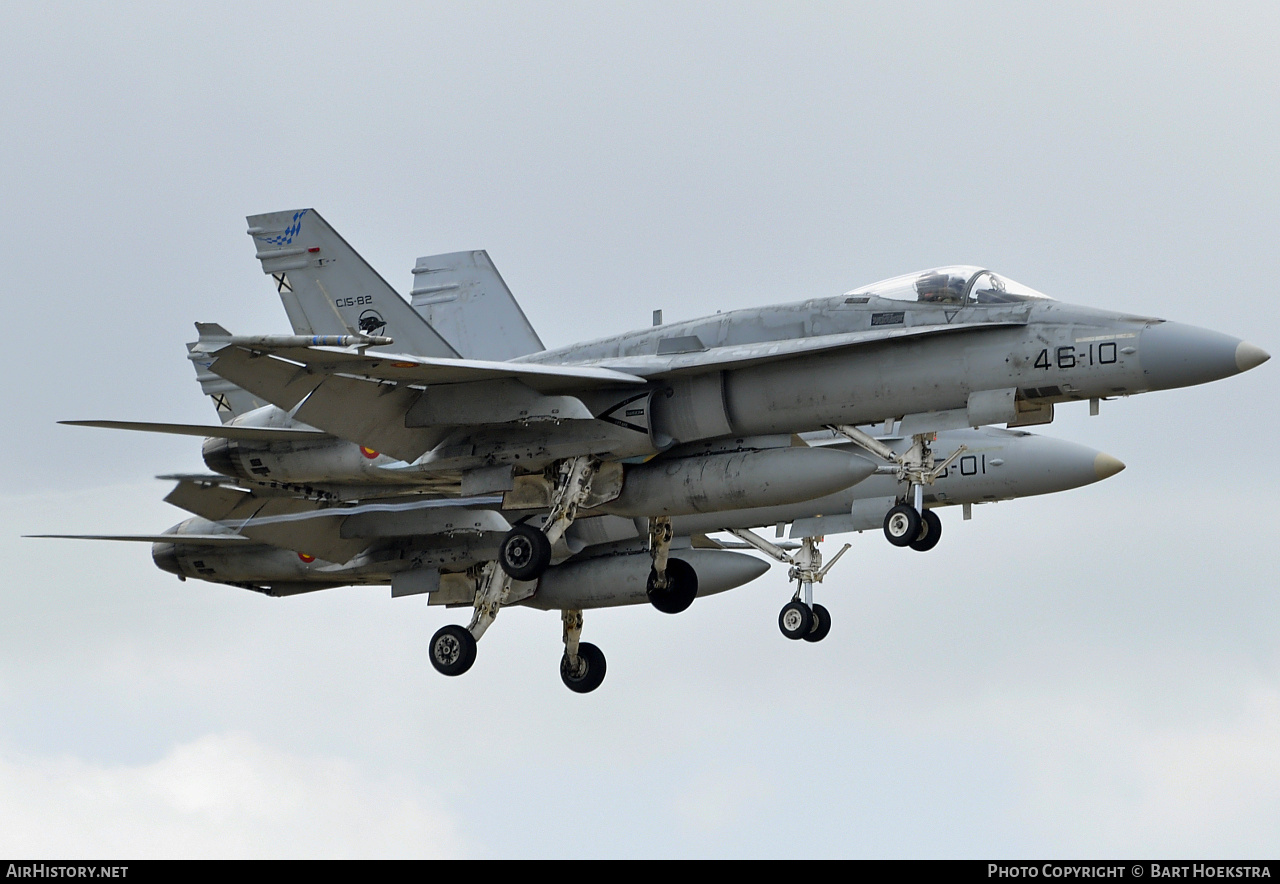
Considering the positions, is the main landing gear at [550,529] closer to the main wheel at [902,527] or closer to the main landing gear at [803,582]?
the main wheel at [902,527]

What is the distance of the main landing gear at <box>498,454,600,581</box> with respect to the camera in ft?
64.3

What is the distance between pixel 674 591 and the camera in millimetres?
21766

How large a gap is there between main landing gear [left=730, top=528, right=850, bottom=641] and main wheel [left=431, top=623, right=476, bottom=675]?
5.84 meters

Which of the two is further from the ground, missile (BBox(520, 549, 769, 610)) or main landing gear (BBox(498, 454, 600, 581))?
missile (BBox(520, 549, 769, 610))

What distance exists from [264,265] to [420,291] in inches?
267

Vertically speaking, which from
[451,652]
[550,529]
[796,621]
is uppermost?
[796,621]

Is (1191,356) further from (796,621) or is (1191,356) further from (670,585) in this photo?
(796,621)

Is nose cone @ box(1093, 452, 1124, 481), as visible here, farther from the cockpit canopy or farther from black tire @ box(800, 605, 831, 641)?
the cockpit canopy

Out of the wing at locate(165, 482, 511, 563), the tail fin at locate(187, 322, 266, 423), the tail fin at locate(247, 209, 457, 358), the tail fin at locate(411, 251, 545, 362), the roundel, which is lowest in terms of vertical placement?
the wing at locate(165, 482, 511, 563)

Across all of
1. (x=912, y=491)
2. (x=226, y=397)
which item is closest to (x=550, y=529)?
(x=912, y=491)

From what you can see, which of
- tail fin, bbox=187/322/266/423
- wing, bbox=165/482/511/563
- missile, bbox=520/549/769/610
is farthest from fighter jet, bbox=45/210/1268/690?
tail fin, bbox=187/322/266/423

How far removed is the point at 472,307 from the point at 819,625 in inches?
359
